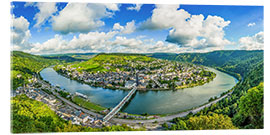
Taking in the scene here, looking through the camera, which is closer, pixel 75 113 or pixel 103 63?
pixel 75 113

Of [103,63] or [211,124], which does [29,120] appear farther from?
[103,63]

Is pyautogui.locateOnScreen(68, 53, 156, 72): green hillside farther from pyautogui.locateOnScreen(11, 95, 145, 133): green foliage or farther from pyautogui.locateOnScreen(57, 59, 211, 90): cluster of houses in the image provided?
pyautogui.locateOnScreen(11, 95, 145, 133): green foliage

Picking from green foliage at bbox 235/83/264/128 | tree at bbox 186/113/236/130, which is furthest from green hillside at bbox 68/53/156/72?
green foliage at bbox 235/83/264/128

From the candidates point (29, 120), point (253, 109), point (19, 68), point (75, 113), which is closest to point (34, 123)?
point (29, 120)

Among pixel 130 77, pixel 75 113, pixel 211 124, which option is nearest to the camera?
pixel 211 124

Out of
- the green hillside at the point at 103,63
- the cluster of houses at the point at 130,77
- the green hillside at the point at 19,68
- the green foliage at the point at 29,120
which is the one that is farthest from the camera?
the green hillside at the point at 103,63

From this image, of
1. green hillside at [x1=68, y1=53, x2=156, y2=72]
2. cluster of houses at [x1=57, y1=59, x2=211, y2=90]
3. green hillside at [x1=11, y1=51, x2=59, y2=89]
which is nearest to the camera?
green hillside at [x1=11, y1=51, x2=59, y2=89]

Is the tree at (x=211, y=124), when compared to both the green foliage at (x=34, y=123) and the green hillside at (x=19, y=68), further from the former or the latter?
the green hillside at (x=19, y=68)

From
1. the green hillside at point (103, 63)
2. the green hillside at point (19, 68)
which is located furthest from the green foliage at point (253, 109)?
the green hillside at point (103, 63)

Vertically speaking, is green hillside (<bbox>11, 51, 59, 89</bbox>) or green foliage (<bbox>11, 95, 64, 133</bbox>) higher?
green hillside (<bbox>11, 51, 59, 89</bbox>)

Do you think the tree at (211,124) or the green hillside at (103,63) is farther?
the green hillside at (103,63)
